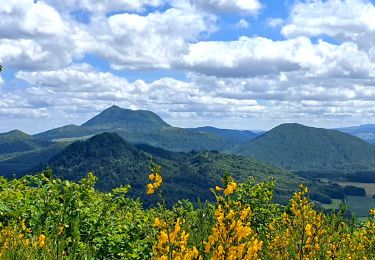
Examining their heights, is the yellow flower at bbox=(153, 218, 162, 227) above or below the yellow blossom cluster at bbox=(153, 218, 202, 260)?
above

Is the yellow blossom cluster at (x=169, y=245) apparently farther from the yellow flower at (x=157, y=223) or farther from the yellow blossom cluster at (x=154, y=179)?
the yellow blossom cluster at (x=154, y=179)

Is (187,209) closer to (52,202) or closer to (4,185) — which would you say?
(4,185)

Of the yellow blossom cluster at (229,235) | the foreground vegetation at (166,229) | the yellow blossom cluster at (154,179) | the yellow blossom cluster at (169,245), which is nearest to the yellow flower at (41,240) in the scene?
the foreground vegetation at (166,229)

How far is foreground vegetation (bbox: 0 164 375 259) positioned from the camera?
5.61 meters

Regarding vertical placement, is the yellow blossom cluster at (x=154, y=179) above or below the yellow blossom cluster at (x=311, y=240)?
above

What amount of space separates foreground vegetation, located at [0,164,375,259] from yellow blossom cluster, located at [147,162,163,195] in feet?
0.04

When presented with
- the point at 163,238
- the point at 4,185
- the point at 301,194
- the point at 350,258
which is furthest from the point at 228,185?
the point at 4,185

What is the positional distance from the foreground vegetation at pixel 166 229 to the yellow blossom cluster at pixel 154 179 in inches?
0.5

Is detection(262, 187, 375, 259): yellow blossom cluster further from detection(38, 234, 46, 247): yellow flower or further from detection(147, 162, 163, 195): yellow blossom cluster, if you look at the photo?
detection(38, 234, 46, 247): yellow flower

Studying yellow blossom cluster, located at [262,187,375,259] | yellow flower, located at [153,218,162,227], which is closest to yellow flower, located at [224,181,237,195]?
yellow flower, located at [153,218,162,227]

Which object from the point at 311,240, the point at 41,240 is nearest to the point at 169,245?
the point at 41,240

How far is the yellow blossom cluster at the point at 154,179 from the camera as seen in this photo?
554cm

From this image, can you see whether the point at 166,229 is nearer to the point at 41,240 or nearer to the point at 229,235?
the point at 229,235

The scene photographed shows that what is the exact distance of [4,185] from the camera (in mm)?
16359
